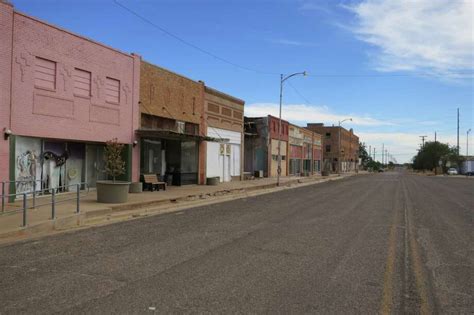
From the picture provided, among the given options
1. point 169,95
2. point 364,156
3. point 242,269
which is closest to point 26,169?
point 169,95

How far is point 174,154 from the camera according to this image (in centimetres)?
3167

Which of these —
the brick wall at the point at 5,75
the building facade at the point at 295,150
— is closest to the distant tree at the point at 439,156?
the building facade at the point at 295,150

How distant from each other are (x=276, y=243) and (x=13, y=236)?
20.2 feet

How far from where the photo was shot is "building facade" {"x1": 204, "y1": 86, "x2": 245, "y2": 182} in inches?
1449

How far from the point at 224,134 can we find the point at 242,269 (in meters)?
32.0

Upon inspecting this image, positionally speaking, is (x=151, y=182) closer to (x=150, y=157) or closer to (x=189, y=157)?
(x=150, y=157)

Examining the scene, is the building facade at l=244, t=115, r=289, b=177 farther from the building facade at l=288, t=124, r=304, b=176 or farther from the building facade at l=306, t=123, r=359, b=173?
the building facade at l=306, t=123, r=359, b=173

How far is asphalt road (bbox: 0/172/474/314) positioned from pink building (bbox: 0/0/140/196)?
25.1 feet

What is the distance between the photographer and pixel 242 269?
8164 millimetres

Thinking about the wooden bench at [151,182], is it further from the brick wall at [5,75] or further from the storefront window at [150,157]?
the brick wall at [5,75]

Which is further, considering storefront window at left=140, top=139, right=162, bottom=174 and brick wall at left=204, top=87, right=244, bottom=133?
brick wall at left=204, top=87, right=244, bottom=133

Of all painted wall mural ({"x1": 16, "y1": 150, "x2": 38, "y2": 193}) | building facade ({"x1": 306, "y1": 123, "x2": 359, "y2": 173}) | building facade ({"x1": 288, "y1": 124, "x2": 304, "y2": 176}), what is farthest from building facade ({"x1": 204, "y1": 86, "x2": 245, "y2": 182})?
building facade ({"x1": 306, "y1": 123, "x2": 359, "y2": 173})

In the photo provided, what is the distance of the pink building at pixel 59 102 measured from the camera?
18.3 m

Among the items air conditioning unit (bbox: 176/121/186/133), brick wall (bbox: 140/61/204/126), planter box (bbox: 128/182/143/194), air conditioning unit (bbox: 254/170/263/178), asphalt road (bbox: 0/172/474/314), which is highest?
brick wall (bbox: 140/61/204/126)
